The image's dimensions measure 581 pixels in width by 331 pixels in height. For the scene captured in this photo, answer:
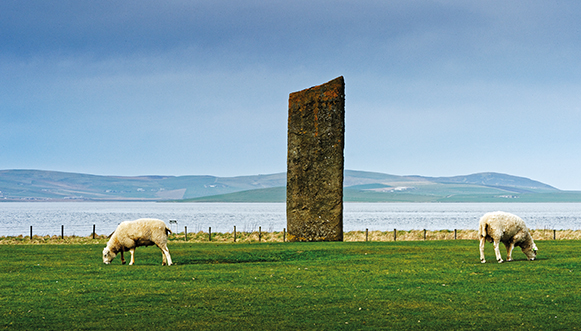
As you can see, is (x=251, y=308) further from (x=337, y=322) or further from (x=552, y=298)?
(x=552, y=298)

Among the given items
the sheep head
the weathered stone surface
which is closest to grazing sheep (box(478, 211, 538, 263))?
the weathered stone surface

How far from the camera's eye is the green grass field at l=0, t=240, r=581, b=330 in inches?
381

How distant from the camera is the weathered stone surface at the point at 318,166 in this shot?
2725 cm

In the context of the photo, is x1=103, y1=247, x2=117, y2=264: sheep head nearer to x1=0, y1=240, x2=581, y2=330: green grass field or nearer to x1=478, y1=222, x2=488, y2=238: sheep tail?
x1=0, y1=240, x2=581, y2=330: green grass field

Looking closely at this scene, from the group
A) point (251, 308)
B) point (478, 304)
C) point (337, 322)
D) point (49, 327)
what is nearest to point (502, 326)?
point (478, 304)

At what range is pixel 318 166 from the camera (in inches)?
1082

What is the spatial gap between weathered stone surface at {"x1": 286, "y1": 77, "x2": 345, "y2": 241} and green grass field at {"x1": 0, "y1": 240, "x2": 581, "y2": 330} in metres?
7.58

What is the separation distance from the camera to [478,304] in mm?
11016

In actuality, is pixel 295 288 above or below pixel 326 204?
below

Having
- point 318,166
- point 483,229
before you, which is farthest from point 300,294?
point 318,166

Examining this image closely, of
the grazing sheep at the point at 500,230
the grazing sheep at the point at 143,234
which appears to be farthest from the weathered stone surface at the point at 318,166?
the grazing sheep at the point at 500,230

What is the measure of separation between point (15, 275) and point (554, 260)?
15.5 m

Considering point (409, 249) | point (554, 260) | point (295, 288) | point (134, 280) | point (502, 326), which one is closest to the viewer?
point (502, 326)

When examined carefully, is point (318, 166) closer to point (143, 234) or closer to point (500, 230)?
point (143, 234)
